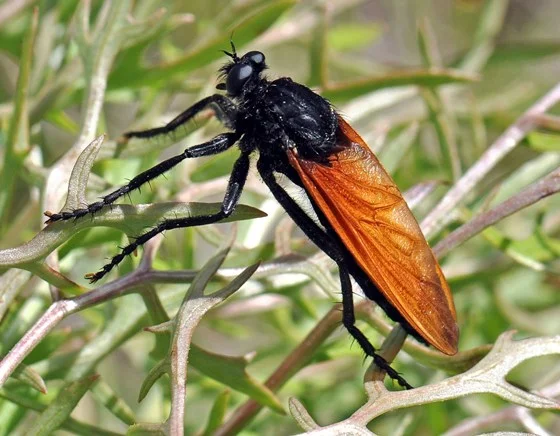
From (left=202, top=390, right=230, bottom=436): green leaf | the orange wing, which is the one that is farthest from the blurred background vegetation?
the orange wing

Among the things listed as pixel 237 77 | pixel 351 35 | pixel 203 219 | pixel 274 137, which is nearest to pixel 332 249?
pixel 203 219

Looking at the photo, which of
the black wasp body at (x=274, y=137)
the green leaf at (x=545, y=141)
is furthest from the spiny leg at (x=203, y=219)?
the green leaf at (x=545, y=141)

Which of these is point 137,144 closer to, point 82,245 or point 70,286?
point 82,245

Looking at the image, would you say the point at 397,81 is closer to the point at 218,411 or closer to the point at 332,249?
the point at 332,249

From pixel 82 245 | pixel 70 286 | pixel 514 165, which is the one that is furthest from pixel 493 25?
pixel 70 286

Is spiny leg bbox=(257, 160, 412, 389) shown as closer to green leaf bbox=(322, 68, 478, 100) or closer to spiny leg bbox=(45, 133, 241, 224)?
spiny leg bbox=(45, 133, 241, 224)
